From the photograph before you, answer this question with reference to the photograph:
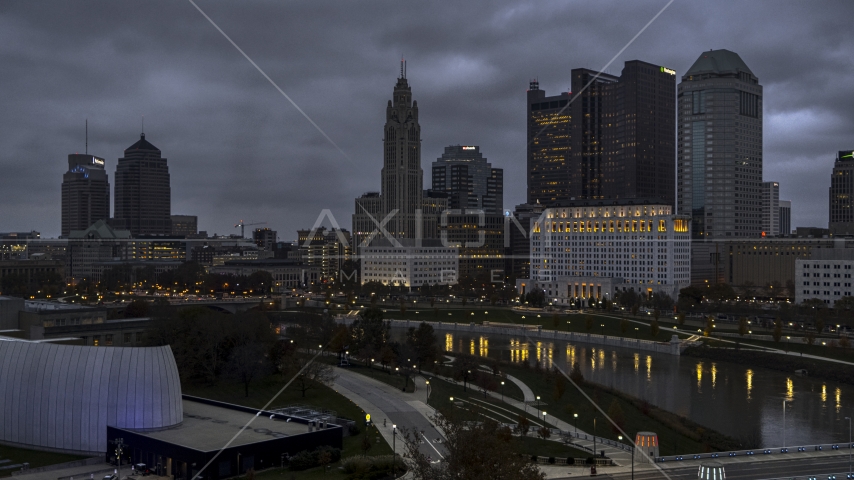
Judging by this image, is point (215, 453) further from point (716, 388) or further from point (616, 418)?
Answer: point (716, 388)

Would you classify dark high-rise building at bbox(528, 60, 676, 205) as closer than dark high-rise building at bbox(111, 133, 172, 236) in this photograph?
Yes

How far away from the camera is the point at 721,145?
109 metres

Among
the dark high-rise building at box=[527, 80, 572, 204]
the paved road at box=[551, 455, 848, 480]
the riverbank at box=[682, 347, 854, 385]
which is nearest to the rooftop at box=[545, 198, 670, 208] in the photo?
the riverbank at box=[682, 347, 854, 385]

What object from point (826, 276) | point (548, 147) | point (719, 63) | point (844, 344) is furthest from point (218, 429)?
point (548, 147)

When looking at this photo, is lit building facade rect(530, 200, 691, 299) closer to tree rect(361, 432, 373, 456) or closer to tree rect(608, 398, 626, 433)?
tree rect(608, 398, 626, 433)

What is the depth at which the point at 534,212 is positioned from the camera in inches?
Answer: 5010

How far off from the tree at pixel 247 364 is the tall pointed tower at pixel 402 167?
3353 inches

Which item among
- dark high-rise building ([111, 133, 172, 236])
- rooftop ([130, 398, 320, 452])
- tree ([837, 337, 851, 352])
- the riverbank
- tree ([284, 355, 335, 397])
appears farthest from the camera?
dark high-rise building ([111, 133, 172, 236])

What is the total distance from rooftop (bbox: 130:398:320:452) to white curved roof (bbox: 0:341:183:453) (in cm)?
73

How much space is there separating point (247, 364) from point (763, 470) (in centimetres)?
2105

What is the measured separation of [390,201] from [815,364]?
83.1m

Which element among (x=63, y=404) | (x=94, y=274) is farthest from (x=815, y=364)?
(x=94, y=274)

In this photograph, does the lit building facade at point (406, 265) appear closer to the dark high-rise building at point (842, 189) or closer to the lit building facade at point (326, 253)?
the lit building facade at point (326, 253)

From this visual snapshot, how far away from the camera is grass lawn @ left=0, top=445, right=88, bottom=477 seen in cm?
2409
